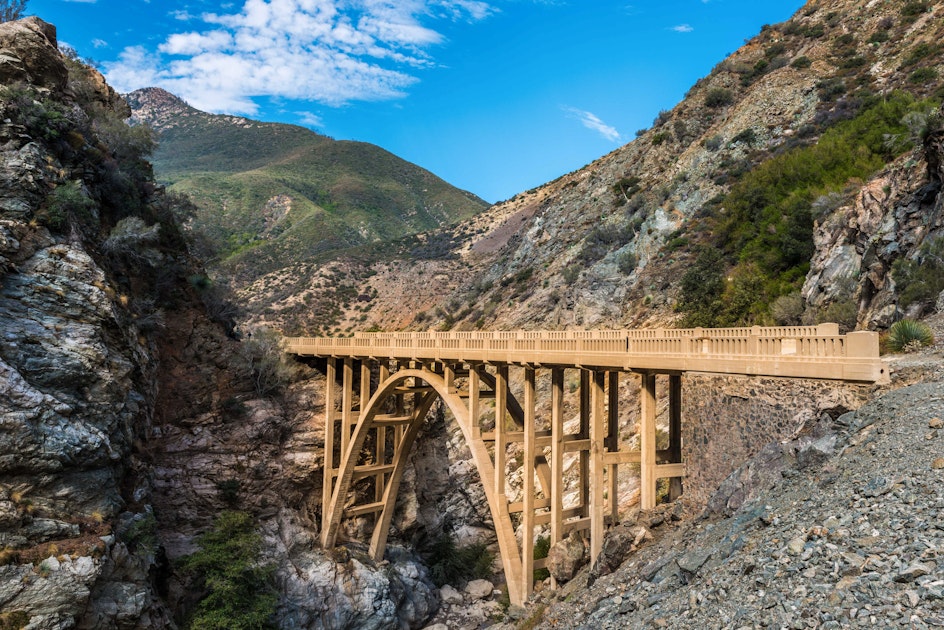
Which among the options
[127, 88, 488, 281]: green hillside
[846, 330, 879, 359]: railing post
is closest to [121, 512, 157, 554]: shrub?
[846, 330, 879, 359]: railing post

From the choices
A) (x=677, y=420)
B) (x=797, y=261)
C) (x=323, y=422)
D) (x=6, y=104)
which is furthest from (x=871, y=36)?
(x=6, y=104)

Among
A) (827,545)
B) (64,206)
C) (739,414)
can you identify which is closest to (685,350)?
(739,414)

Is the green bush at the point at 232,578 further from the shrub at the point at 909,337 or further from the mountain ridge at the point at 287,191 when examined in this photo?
the mountain ridge at the point at 287,191

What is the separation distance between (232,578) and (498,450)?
10142mm

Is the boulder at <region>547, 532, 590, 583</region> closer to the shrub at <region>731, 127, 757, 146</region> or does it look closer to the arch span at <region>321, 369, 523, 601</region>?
the arch span at <region>321, 369, 523, 601</region>

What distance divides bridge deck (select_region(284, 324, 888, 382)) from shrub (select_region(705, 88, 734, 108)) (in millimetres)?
38901

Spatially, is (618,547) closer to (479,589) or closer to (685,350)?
(685,350)

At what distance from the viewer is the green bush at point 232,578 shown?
18.5 meters

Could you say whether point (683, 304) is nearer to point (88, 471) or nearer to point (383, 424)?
point (383, 424)

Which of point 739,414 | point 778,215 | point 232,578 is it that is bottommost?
point 232,578

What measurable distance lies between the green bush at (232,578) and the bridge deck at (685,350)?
8.82 meters

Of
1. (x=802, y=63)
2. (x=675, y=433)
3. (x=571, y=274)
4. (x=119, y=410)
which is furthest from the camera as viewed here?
(x=802, y=63)

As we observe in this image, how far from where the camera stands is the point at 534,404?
1862cm

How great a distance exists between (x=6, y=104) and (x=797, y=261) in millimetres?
30154
